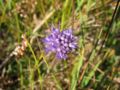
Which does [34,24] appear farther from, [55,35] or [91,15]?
[55,35]

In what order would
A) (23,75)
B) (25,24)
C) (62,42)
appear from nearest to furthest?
(62,42), (23,75), (25,24)

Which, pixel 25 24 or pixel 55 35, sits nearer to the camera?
pixel 55 35

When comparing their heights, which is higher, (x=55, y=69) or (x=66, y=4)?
(x=66, y=4)

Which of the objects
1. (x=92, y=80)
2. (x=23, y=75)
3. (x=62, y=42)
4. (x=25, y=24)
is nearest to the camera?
(x=62, y=42)

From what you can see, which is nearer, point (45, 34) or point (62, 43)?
point (62, 43)

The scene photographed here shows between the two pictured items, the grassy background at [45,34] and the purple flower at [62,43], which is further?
the grassy background at [45,34]

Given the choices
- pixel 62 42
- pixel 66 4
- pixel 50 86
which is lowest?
pixel 50 86

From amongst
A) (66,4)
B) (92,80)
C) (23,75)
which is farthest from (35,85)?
(66,4)

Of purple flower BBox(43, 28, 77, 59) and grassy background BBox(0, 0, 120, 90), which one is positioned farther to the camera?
grassy background BBox(0, 0, 120, 90)
